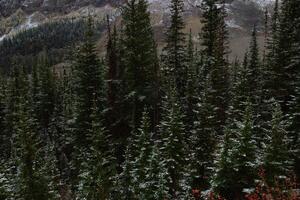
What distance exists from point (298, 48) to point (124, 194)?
1680 cm

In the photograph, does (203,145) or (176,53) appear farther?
(176,53)

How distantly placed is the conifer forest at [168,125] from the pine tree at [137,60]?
0.28 ft

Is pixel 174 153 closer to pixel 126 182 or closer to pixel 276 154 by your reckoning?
pixel 126 182

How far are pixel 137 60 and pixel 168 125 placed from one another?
27.5 ft

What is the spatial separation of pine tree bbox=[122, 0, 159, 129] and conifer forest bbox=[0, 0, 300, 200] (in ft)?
0.28

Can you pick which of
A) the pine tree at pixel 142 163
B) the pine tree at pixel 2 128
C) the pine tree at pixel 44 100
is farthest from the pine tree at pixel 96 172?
the pine tree at pixel 44 100

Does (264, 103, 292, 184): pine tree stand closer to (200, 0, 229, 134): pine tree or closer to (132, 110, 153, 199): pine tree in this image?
(132, 110, 153, 199): pine tree

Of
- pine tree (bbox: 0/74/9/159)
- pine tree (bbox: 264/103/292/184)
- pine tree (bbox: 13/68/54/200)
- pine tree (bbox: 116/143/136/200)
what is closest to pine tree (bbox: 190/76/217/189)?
pine tree (bbox: 116/143/136/200)

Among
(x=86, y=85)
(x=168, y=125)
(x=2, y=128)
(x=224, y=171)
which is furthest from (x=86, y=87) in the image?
(x=2, y=128)

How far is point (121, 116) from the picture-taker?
35.9 m

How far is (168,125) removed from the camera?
27.5m

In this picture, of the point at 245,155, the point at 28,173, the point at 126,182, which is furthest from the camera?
the point at 126,182

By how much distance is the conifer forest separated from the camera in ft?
70.2

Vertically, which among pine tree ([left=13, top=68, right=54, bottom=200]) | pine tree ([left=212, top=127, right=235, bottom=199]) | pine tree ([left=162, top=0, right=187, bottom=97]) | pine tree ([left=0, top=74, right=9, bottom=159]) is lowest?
pine tree ([left=0, top=74, right=9, bottom=159])
